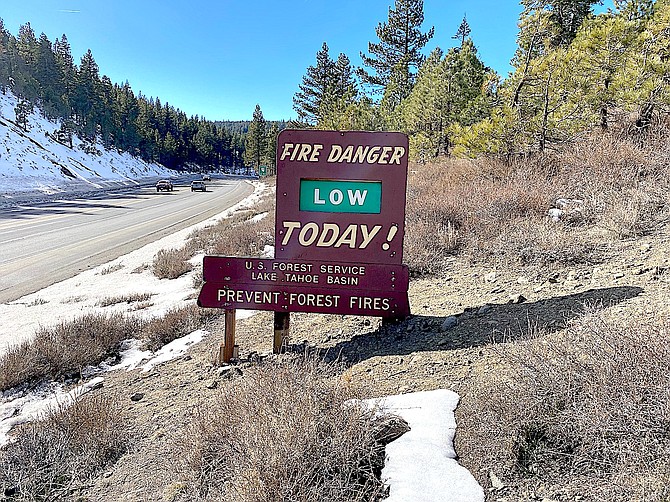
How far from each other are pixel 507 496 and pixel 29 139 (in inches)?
2917

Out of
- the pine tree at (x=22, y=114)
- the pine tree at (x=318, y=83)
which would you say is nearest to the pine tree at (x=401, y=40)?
the pine tree at (x=318, y=83)

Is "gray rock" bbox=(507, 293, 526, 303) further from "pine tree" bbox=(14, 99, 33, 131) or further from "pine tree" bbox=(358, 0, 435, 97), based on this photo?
"pine tree" bbox=(14, 99, 33, 131)

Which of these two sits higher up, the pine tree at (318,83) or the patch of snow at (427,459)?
the pine tree at (318,83)

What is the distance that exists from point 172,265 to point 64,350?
506 centimetres

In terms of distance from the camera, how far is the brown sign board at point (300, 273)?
443cm

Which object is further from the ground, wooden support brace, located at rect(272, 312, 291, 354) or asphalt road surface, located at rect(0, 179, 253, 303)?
wooden support brace, located at rect(272, 312, 291, 354)

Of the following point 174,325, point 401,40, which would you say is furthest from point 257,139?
point 174,325

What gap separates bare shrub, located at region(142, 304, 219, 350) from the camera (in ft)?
18.9

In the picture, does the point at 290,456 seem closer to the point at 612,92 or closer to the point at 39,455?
the point at 39,455

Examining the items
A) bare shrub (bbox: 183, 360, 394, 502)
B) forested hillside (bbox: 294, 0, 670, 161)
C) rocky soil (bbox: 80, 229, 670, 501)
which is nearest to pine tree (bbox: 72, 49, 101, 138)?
forested hillside (bbox: 294, 0, 670, 161)

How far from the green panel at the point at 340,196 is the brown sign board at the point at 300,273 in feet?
1.82

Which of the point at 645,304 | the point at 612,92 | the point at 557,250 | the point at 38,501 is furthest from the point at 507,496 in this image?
the point at 612,92

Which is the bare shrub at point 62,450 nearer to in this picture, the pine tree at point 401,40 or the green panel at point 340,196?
the green panel at point 340,196

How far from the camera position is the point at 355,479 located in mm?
2260
